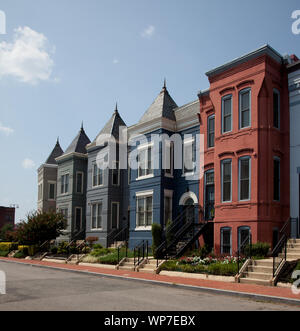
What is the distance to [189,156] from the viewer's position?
24.0m

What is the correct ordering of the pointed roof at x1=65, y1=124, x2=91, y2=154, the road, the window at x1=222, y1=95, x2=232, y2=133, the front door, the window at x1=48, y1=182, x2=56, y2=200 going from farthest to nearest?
the window at x1=48, y1=182, x2=56, y2=200 < the pointed roof at x1=65, y1=124, x2=91, y2=154 < the front door < the window at x1=222, y1=95, x2=232, y2=133 < the road

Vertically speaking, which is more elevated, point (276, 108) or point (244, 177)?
point (276, 108)

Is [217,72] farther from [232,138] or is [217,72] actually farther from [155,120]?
[155,120]

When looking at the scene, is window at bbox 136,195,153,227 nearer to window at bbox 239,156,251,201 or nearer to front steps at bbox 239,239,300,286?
window at bbox 239,156,251,201

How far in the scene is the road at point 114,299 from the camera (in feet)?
31.3

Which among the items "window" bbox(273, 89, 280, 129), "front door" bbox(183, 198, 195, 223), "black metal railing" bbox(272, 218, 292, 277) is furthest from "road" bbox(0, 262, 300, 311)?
"window" bbox(273, 89, 280, 129)


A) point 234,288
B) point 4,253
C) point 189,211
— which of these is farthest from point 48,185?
point 234,288

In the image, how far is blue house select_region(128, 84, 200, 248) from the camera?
936 inches

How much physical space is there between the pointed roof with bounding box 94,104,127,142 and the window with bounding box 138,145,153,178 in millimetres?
5696

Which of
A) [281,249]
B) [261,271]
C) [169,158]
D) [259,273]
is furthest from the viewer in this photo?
[169,158]

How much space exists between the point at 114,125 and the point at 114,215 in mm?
7193

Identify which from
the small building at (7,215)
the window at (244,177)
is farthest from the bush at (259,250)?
the small building at (7,215)

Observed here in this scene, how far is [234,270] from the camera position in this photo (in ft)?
49.3

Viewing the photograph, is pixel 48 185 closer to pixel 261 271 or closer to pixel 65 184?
pixel 65 184
